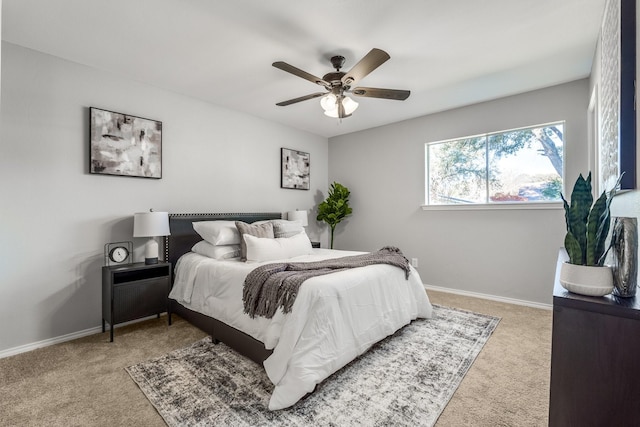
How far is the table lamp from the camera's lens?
112 inches

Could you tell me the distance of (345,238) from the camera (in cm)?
534

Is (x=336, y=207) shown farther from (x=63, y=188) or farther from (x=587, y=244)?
(x=587, y=244)

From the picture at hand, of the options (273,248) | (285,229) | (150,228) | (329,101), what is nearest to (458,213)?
(285,229)

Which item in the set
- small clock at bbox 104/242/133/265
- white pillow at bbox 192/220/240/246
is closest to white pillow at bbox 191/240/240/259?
white pillow at bbox 192/220/240/246

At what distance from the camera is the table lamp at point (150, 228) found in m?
2.84

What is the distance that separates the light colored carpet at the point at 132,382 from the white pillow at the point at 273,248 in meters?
0.92

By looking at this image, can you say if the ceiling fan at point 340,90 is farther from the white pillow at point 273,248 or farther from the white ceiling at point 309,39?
the white pillow at point 273,248

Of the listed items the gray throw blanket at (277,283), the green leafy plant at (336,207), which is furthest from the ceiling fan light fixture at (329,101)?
the green leafy plant at (336,207)

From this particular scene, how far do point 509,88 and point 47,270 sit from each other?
5.07 metres

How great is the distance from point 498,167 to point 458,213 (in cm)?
76

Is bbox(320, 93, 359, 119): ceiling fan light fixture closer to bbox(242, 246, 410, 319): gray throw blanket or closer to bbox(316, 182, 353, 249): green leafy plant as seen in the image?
bbox(242, 246, 410, 319): gray throw blanket

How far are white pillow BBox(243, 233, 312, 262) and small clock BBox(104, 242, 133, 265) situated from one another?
3.96ft

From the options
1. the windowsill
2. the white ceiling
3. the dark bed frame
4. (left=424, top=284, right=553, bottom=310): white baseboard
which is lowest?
(left=424, top=284, right=553, bottom=310): white baseboard

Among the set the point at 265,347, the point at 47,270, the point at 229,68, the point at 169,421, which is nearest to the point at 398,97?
the point at 229,68
